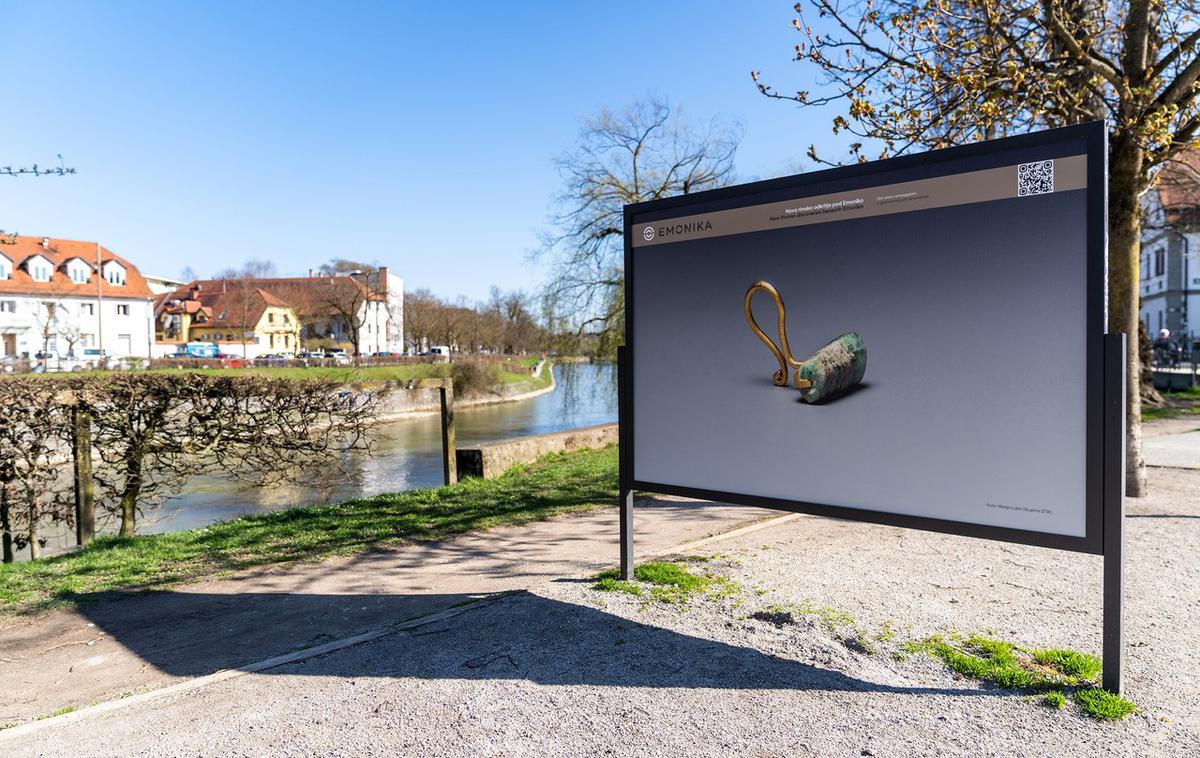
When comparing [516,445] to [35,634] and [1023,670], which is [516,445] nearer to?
[35,634]

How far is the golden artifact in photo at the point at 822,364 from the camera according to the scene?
15.8 feet

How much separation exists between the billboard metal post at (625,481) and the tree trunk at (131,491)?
19.6ft

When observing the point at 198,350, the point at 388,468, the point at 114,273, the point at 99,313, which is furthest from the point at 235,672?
the point at 114,273

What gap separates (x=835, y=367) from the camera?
15.9 feet

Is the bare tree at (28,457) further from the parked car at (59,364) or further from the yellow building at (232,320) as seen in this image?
the yellow building at (232,320)

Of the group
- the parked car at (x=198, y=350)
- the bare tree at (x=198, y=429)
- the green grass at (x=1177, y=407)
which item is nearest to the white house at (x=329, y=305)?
the parked car at (x=198, y=350)

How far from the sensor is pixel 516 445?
1259 centimetres

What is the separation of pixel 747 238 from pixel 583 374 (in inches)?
747

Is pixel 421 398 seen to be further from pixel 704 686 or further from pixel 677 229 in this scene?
pixel 704 686

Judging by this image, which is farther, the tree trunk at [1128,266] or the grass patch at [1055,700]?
the tree trunk at [1128,266]

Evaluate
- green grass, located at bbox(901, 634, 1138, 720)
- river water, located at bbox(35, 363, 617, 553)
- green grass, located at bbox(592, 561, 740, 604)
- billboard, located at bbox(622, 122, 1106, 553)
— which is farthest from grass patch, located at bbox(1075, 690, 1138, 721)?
river water, located at bbox(35, 363, 617, 553)

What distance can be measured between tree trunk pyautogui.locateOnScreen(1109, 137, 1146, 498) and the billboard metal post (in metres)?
6.11

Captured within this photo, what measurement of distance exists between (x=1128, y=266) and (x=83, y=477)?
1207 centimetres

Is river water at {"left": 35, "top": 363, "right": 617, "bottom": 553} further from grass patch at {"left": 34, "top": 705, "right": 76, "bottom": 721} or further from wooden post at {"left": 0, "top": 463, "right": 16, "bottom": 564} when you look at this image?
grass patch at {"left": 34, "top": 705, "right": 76, "bottom": 721}
